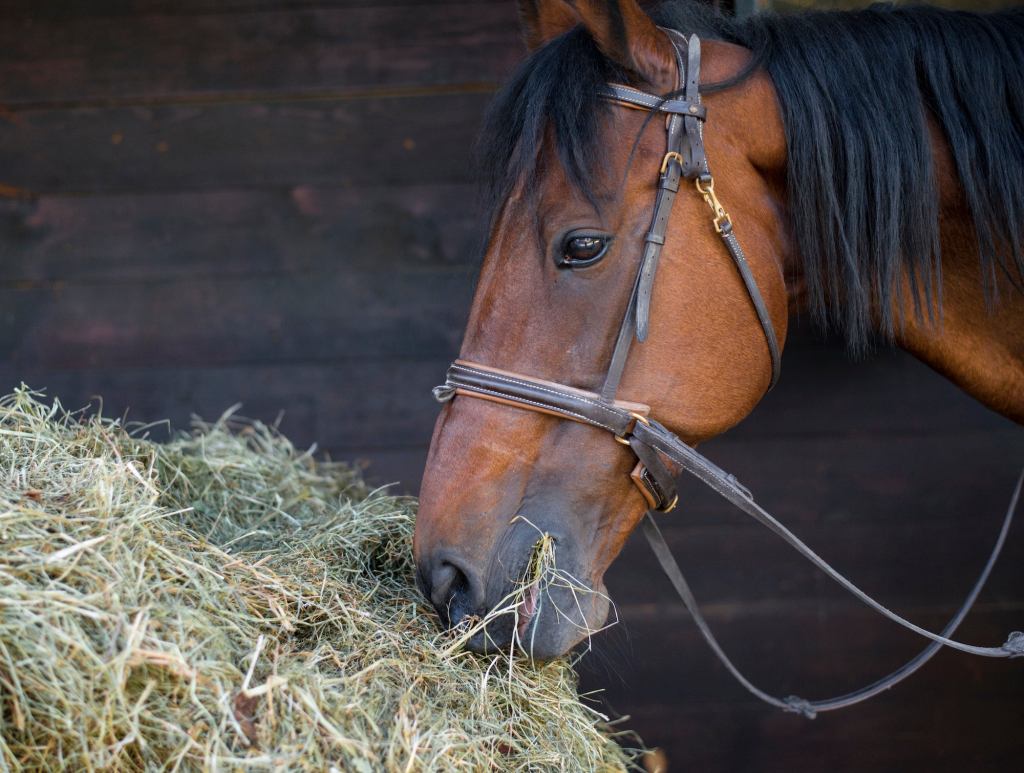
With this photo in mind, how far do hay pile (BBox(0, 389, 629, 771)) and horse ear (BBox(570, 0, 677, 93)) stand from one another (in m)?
0.90

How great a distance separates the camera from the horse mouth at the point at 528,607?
113cm

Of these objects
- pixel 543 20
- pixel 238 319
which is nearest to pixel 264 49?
pixel 238 319

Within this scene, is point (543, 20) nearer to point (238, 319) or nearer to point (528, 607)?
point (528, 607)

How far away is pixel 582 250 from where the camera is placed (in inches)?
46.3

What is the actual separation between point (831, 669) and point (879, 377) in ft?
2.71

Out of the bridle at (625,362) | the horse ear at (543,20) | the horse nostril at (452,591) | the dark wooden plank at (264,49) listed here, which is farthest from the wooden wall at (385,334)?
the horse nostril at (452,591)

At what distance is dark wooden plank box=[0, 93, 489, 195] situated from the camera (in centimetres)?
212

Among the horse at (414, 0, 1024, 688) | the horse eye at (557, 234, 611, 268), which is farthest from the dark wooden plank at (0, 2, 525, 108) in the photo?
the horse eye at (557, 234, 611, 268)

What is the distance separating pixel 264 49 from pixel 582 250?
141 cm

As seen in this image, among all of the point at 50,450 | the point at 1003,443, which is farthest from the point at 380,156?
the point at 1003,443

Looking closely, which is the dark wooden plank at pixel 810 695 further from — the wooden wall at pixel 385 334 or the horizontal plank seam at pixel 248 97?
the horizontal plank seam at pixel 248 97

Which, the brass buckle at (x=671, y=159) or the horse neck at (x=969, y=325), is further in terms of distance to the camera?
the horse neck at (x=969, y=325)

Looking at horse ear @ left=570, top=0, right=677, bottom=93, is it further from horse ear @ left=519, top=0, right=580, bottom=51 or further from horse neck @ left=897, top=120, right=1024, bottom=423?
horse neck @ left=897, top=120, right=1024, bottom=423

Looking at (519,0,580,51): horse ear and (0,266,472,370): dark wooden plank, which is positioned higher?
(519,0,580,51): horse ear
